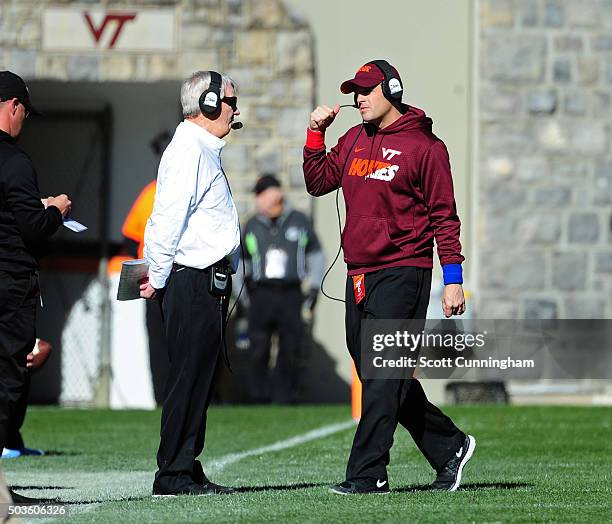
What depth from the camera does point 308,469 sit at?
908 cm

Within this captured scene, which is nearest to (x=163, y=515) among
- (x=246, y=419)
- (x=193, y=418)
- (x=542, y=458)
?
(x=193, y=418)

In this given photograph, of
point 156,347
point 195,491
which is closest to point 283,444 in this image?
point 156,347

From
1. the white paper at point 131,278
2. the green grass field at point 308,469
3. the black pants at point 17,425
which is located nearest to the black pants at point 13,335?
the white paper at point 131,278

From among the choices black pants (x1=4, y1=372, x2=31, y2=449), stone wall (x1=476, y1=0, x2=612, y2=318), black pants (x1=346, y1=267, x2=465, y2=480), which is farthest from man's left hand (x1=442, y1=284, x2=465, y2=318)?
stone wall (x1=476, y1=0, x2=612, y2=318)

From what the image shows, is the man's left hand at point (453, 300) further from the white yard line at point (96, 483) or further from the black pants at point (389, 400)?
the white yard line at point (96, 483)

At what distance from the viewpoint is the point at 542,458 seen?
9.66 m

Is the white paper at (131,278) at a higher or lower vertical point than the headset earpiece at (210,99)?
lower

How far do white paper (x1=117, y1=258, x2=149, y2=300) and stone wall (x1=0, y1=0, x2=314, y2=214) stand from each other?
27.6 ft

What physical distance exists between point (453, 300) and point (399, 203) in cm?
51

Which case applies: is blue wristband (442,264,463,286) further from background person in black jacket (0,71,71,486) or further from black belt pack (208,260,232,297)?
background person in black jacket (0,71,71,486)

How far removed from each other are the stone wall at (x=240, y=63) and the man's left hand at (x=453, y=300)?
28.3 feet

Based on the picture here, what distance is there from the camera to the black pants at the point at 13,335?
7.19 metres

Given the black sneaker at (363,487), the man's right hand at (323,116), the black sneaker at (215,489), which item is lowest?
the black sneaker at (215,489)

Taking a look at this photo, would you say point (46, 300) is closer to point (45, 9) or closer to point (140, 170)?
point (140, 170)
